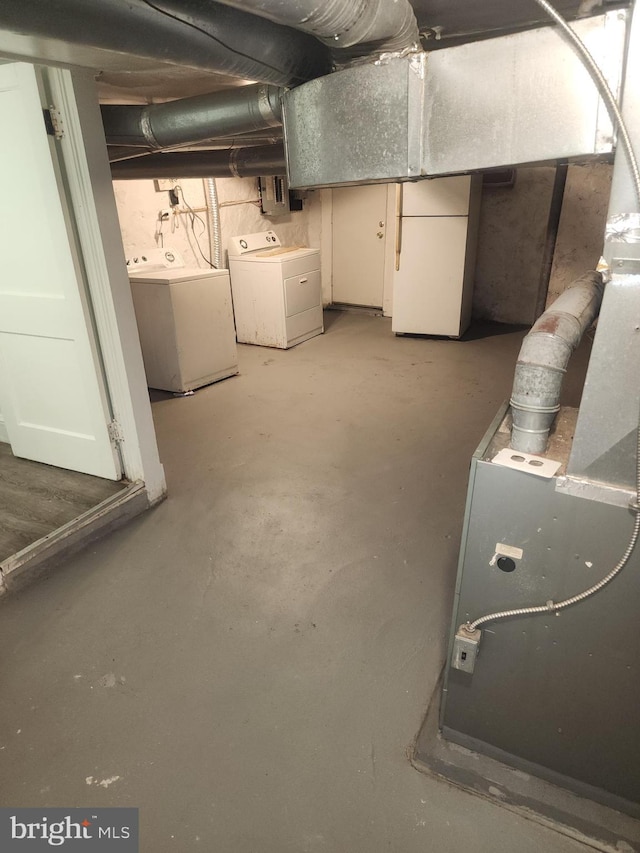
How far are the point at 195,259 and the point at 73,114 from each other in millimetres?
2791

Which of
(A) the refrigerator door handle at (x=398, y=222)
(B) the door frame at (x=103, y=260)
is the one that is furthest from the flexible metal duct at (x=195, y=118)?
(A) the refrigerator door handle at (x=398, y=222)

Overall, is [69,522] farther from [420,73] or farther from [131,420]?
[420,73]

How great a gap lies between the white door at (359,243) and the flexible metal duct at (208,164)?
2.97m

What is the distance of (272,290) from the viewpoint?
462cm

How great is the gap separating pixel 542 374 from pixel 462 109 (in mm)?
550

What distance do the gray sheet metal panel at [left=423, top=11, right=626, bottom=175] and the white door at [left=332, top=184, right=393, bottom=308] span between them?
4.95m

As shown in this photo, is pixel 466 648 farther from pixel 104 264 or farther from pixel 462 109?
pixel 104 264

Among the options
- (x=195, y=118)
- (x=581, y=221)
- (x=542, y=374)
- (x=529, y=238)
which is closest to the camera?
(x=542, y=374)

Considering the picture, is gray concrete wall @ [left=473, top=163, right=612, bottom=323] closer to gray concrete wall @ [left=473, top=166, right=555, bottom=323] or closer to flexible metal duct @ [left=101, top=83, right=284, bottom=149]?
gray concrete wall @ [left=473, top=166, right=555, bottom=323]

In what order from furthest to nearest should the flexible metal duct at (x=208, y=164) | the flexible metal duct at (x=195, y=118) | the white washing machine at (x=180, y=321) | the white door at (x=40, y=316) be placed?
1. the white washing machine at (x=180, y=321)
2. the flexible metal duct at (x=208, y=164)
3. the white door at (x=40, y=316)
4. the flexible metal duct at (x=195, y=118)

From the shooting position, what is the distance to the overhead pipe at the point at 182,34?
43.8 inches

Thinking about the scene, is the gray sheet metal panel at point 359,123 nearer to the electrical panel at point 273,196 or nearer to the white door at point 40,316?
the white door at point 40,316

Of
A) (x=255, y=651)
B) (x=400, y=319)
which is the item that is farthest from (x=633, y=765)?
(x=400, y=319)

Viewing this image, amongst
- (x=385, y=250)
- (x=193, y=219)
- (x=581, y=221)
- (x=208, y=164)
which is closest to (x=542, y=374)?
(x=208, y=164)
